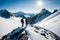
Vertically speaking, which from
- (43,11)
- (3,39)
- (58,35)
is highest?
(43,11)

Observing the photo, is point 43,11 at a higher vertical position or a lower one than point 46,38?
higher

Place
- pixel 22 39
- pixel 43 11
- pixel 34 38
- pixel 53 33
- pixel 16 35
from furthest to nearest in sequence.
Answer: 1. pixel 43 11
2. pixel 16 35
3. pixel 53 33
4. pixel 22 39
5. pixel 34 38

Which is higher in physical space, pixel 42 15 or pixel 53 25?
pixel 42 15

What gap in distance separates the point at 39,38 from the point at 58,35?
2.79 metres

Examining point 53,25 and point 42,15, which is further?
point 42,15

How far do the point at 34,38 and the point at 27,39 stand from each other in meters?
0.96

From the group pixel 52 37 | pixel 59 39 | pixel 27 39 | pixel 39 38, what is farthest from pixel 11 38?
pixel 59 39

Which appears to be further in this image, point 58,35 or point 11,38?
point 11,38

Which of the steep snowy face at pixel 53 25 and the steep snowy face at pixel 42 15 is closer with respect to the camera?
the steep snowy face at pixel 53 25

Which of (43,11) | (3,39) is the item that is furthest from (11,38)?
(43,11)

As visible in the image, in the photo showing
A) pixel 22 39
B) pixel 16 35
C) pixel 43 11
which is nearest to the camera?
pixel 22 39

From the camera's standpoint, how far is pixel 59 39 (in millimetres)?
12328

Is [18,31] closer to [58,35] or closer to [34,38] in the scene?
[34,38]

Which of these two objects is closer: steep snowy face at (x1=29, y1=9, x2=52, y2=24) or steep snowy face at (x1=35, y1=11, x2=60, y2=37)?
steep snowy face at (x1=35, y1=11, x2=60, y2=37)
